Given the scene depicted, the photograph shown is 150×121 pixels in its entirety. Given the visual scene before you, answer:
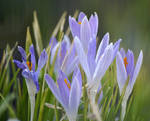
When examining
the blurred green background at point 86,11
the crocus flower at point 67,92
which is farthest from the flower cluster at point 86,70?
the blurred green background at point 86,11

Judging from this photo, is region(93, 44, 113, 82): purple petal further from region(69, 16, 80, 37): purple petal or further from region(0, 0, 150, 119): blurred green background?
region(0, 0, 150, 119): blurred green background

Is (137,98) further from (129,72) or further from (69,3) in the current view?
(69,3)

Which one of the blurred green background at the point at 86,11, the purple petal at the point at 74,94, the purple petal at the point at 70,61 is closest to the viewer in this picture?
the purple petal at the point at 74,94

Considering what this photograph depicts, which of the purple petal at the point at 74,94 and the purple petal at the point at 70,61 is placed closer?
the purple petal at the point at 74,94

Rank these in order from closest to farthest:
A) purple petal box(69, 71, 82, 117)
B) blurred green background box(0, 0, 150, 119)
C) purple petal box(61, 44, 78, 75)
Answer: purple petal box(69, 71, 82, 117) → purple petal box(61, 44, 78, 75) → blurred green background box(0, 0, 150, 119)

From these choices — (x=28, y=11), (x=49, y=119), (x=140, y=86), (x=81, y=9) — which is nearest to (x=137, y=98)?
(x=140, y=86)

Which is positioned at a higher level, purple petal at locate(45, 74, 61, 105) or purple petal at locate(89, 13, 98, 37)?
purple petal at locate(89, 13, 98, 37)

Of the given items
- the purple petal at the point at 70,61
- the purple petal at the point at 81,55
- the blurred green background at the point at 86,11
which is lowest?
the purple petal at the point at 81,55

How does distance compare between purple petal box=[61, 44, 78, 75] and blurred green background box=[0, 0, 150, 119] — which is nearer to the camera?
purple petal box=[61, 44, 78, 75]

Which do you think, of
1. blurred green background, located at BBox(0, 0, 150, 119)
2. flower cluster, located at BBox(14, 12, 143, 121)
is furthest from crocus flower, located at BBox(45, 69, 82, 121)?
blurred green background, located at BBox(0, 0, 150, 119)

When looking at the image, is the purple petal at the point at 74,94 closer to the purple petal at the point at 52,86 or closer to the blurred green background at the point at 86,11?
the purple petal at the point at 52,86

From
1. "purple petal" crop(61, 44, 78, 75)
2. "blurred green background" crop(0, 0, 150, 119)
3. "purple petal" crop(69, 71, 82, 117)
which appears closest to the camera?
"purple petal" crop(69, 71, 82, 117)
